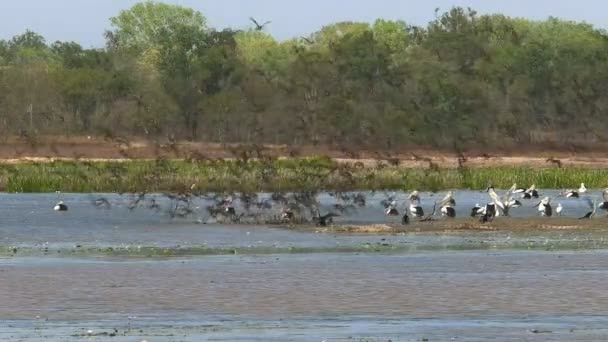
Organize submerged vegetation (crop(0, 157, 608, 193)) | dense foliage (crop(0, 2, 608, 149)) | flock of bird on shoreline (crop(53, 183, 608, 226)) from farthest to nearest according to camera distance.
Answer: dense foliage (crop(0, 2, 608, 149)) < submerged vegetation (crop(0, 157, 608, 193)) < flock of bird on shoreline (crop(53, 183, 608, 226))

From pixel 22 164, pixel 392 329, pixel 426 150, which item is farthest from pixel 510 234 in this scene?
pixel 426 150

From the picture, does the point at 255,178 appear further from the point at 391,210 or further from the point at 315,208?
the point at 391,210

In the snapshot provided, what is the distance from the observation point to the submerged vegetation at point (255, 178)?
4281 centimetres

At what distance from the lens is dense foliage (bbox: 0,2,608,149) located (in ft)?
252

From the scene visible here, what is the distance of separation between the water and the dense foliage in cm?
4588

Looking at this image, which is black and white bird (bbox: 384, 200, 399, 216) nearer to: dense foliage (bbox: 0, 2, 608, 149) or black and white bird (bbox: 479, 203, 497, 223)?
black and white bird (bbox: 479, 203, 497, 223)

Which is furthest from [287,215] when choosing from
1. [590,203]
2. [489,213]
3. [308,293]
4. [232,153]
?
[232,153]

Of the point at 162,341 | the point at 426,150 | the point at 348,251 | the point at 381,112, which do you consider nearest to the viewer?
the point at 162,341

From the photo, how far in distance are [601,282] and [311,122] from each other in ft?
194

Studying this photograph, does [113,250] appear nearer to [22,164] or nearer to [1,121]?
[22,164]

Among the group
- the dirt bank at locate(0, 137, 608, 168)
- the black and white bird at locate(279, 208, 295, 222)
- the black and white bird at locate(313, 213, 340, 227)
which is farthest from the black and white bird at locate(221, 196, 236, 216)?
the dirt bank at locate(0, 137, 608, 168)

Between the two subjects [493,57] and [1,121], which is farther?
[493,57]

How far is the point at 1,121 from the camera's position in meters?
79.1

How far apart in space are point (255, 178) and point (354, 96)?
38188mm
